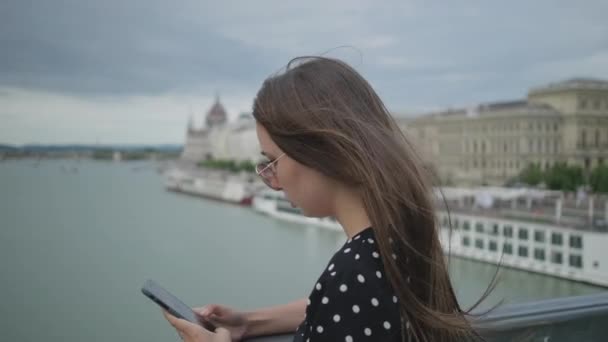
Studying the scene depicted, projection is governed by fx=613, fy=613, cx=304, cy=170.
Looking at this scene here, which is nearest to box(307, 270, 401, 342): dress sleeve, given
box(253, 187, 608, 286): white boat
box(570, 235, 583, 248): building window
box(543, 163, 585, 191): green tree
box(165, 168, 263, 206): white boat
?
box(253, 187, 608, 286): white boat

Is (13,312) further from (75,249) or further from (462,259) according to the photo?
(462,259)

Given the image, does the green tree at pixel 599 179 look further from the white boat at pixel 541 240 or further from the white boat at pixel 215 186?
the white boat at pixel 215 186

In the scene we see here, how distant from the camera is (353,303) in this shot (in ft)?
1.04

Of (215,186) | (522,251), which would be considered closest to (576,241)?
(522,251)

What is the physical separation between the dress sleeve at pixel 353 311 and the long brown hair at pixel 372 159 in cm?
2

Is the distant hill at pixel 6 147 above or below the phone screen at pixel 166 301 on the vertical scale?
above

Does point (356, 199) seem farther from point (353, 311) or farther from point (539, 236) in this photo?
point (539, 236)

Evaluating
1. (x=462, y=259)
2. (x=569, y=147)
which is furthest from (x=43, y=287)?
(x=569, y=147)

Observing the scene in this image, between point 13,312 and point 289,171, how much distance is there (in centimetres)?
82

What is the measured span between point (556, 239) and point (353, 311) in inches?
219

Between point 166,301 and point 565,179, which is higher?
point 166,301

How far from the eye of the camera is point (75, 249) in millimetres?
2998

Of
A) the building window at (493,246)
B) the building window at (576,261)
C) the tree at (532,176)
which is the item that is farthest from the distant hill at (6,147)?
the tree at (532,176)

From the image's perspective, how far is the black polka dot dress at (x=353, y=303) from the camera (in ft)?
1.04
